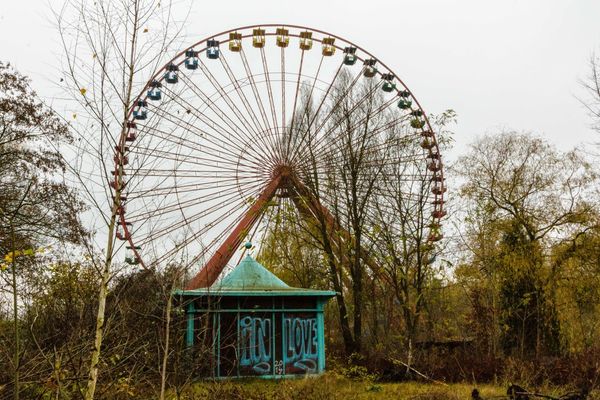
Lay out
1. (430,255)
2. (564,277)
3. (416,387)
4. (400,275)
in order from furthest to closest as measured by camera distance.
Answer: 1. (564,277)
2. (430,255)
3. (400,275)
4. (416,387)

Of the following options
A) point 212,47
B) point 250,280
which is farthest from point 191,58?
point 250,280

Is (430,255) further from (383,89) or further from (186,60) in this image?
(186,60)

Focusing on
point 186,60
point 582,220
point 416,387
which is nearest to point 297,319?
point 416,387

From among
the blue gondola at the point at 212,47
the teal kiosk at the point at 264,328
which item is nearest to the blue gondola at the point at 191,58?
the blue gondola at the point at 212,47

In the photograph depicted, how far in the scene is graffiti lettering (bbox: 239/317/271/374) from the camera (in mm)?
14258

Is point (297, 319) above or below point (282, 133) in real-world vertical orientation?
below

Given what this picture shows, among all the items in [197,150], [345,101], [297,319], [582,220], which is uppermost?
[345,101]

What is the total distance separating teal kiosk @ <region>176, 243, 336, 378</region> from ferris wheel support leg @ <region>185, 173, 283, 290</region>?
6.97ft

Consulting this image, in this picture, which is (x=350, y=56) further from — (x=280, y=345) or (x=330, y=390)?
(x=330, y=390)

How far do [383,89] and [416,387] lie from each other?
37.3ft

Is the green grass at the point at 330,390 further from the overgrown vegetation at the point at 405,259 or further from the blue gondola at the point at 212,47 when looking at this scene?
the blue gondola at the point at 212,47

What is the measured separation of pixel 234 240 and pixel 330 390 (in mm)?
8107

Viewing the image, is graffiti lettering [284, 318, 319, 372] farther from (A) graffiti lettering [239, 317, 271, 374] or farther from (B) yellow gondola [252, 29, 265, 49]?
(B) yellow gondola [252, 29, 265, 49]

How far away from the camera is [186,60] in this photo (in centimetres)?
2073
